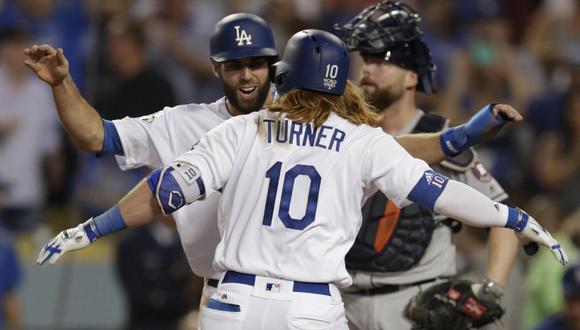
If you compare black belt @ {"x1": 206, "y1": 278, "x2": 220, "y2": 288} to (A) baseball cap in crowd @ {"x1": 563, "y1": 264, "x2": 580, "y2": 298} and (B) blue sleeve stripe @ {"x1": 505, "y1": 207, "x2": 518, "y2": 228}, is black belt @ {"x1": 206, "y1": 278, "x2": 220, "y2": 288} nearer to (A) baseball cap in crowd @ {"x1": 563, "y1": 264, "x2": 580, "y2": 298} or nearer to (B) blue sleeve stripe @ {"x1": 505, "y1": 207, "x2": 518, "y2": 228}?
(B) blue sleeve stripe @ {"x1": 505, "y1": 207, "x2": 518, "y2": 228}

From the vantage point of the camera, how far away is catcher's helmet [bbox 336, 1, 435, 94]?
510 centimetres

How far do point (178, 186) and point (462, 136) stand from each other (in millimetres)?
1133

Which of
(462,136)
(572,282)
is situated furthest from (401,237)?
(572,282)

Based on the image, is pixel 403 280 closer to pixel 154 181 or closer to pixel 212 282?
pixel 212 282

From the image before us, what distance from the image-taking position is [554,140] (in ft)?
28.4

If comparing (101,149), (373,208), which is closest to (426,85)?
(373,208)

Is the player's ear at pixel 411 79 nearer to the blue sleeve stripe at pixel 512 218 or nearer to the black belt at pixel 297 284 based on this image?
the blue sleeve stripe at pixel 512 218

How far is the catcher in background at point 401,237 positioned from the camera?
16.0 ft

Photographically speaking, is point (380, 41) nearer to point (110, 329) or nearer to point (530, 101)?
point (110, 329)

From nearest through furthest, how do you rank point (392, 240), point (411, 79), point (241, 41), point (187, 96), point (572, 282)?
point (241, 41) < point (392, 240) < point (411, 79) < point (572, 282) < point (187, 96)

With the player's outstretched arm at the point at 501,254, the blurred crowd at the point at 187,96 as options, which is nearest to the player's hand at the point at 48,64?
the player's outstretched arm at the point at 501,254

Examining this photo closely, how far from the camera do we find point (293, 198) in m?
3.76

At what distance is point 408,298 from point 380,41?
1.10 m

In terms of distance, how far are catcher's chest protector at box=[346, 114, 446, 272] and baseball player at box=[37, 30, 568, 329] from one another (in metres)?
0.99
